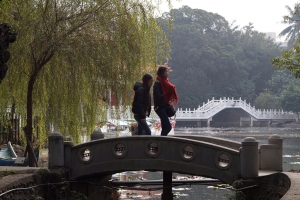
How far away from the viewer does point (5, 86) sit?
507 inches

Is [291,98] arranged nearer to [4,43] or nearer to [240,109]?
[240,109]

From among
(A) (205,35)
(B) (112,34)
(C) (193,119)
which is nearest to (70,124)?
(B) (112,34)

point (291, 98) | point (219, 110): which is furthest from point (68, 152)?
point (291, 98)

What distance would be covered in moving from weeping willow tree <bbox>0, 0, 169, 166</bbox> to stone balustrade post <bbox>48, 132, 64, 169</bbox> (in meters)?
1.34

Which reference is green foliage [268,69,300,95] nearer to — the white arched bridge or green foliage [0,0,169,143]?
the white arched bridge

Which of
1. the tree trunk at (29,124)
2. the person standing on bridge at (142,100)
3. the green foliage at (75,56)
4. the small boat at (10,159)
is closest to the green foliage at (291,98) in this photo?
Answer: the small boat at (10,159)

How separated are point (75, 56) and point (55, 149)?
1.96m

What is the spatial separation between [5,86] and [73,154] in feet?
7.20

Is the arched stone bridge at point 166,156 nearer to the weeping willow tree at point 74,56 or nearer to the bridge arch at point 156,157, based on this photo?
the bridge arch at point 156,157

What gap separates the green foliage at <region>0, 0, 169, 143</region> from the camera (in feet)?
40.6

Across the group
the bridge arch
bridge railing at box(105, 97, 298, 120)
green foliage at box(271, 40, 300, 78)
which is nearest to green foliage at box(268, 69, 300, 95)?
bridge railing at box(105, 97, 298, 120)

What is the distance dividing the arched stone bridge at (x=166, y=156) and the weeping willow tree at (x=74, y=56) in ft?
4.84

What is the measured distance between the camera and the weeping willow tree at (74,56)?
12367 millimetres

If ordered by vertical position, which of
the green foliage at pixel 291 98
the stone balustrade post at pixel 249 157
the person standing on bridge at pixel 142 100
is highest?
the green foliage at pixel 291 98
